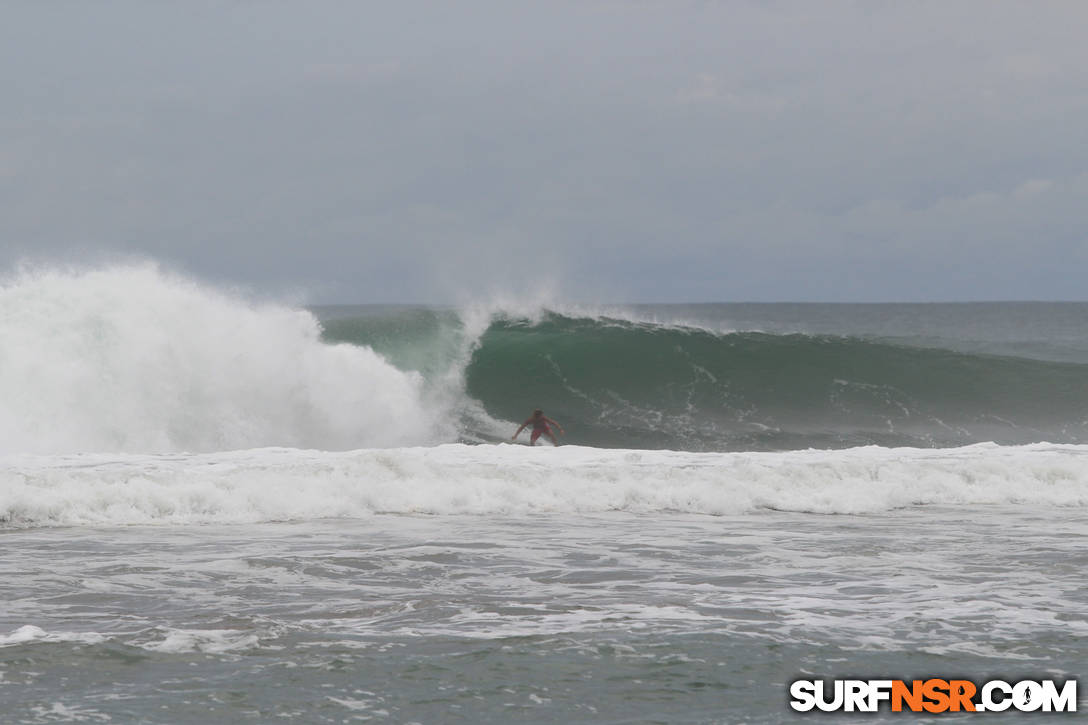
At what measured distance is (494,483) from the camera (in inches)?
450

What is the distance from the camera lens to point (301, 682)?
513 centimetres

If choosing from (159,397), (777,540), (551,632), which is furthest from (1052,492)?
(159,397)

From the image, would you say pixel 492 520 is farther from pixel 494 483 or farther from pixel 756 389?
pixel 756 389

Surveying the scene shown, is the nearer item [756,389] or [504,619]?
[504,619]

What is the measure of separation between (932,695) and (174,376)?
13854mm

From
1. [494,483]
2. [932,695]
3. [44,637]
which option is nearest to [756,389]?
[494,483]

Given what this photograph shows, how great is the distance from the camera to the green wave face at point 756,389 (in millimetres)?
20375

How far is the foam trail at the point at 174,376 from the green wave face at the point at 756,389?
3.21m

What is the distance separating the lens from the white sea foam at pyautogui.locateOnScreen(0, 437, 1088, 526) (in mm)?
10430

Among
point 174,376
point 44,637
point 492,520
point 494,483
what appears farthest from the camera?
point 174,376

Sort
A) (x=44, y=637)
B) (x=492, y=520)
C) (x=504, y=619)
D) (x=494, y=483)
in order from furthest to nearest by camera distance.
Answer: (x=494, y=483) < (x=492, y=520) < (x=504, y=619) < (x=44, y=637)

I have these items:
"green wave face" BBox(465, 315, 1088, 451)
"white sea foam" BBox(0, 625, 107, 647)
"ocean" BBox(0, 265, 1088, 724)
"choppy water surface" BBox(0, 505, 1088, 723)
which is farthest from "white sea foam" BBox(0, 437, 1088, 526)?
"green wave face" BBox(465, 315, 1088, 451)

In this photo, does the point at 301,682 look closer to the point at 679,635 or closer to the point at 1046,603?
the point at 679,635

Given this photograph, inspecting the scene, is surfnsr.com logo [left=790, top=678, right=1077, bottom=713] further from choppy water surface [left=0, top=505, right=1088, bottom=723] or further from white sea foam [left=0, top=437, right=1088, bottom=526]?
white sea foam [left=0, top=437, right=1088, bottom=526]
